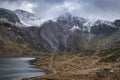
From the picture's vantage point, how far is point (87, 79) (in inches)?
4596

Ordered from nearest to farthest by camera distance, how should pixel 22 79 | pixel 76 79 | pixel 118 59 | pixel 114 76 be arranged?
pixel 114 76
pixel 76 79
pixel 22 79
pixel 118 59

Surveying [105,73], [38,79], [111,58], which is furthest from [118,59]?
[38,79]

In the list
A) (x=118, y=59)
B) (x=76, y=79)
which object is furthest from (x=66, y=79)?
(x=118, y=59)

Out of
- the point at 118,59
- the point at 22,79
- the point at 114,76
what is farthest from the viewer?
the point at 118,59

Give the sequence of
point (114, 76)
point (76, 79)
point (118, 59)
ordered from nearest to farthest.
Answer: point (114, 76)
point (76, 79)
point (118, 59)

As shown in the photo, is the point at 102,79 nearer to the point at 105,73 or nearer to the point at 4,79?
the point at 105,73

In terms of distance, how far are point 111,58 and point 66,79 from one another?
87.8 metres

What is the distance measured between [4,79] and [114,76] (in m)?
59.6

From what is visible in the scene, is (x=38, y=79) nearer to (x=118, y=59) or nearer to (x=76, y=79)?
(x=76, y=79)

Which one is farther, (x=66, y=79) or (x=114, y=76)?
(x=66, y=79)

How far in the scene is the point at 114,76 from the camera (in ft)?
368

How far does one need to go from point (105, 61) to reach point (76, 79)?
83.6 m

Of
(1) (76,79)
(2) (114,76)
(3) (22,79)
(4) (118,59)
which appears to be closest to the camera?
(2) (114,76)

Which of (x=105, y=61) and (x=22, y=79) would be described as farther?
(x=105, y=61)
